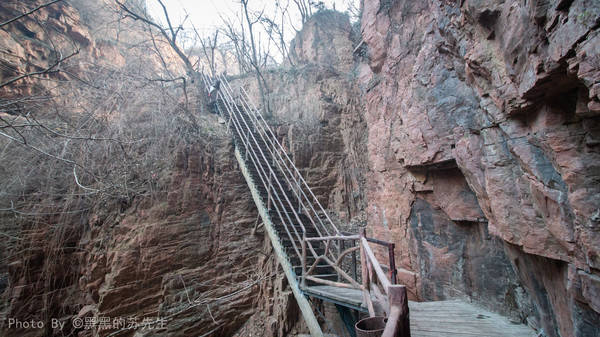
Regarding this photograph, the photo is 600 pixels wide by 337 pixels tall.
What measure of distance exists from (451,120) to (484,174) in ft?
3.22

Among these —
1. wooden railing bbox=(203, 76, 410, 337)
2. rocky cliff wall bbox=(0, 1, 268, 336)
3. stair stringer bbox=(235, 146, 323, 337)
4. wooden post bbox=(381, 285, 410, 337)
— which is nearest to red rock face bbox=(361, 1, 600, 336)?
wooden railing bbox=(203, 76, 410, 337)

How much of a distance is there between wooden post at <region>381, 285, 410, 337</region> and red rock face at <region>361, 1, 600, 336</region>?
4.97 ft

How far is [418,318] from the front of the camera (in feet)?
11.1

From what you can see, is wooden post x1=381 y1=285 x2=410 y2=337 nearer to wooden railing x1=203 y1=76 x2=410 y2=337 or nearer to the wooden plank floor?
wooden railing x1=203 y1=76 x2=410 y2=337

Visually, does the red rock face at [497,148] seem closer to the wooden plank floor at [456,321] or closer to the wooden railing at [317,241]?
the wooden plank floor at [456,321]

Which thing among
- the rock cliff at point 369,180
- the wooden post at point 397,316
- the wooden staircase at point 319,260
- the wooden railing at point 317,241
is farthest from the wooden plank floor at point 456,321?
the wooden post at point 397,316

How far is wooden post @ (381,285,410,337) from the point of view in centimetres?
146

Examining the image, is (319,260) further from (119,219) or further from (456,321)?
(119,219)

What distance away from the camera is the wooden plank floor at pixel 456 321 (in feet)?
9.68

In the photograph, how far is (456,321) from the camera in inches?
129

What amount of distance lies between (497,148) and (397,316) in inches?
95.8

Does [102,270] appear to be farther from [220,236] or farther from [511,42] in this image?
[511,42]

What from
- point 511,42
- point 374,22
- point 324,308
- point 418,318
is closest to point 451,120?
point 511,42

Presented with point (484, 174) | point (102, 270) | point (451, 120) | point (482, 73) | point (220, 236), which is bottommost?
point (102, 270)
